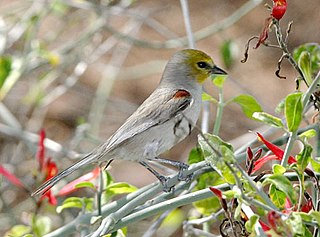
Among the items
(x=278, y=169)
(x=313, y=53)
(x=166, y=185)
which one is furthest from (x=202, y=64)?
(x=278, y=169)

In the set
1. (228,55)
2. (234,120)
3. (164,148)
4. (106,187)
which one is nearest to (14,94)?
(234,120)

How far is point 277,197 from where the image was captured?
1.38m

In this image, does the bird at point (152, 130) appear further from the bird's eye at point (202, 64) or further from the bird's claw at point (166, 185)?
the bird's claw at point (166, 185)

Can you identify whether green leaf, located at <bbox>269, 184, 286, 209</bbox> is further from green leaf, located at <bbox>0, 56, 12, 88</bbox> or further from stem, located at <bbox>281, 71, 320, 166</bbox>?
green leaf, located at <bbox>0, 56, 12, 88</bbox>

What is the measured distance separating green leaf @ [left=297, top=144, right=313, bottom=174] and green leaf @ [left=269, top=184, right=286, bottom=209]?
0.12 meters

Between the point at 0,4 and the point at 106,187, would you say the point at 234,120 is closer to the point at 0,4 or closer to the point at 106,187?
the point at 0,4

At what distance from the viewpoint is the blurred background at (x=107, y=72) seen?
365cm

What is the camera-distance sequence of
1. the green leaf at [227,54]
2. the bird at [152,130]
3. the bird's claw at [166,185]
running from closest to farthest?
the bird's claw at [166,185] < the bird at [152,130] < the green leaf at [227,54]

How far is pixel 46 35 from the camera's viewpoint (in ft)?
15.4

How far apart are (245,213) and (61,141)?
129 inches

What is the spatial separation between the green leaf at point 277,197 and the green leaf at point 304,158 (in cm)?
12

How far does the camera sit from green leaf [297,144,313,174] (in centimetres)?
123

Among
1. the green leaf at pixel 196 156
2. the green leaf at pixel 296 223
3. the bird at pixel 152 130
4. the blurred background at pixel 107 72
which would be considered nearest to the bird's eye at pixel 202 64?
the bird at pixel 152 130

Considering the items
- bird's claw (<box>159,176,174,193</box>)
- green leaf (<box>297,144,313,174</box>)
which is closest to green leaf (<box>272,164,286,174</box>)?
green leaf (<box>297,144,313,174</box>)
